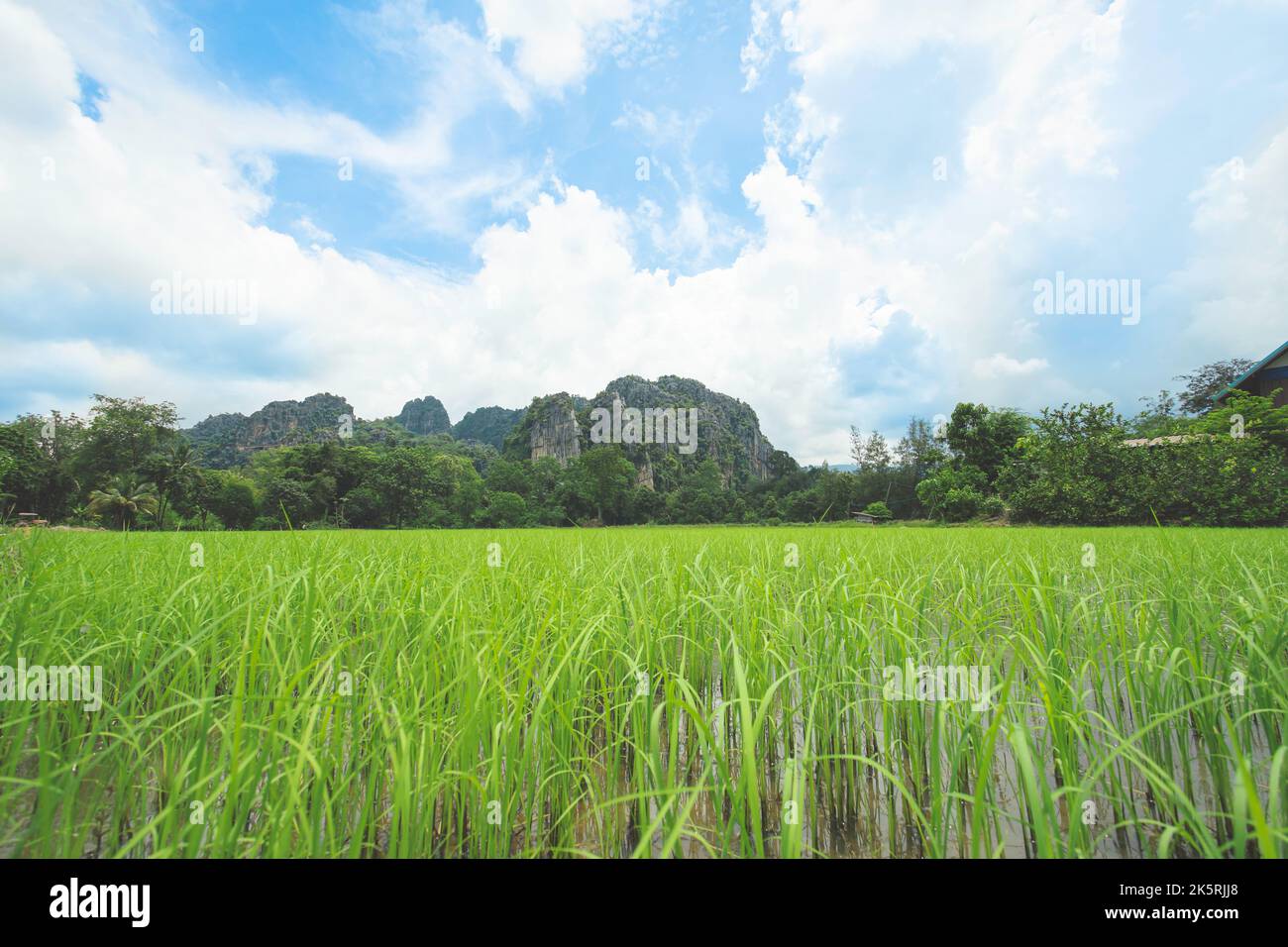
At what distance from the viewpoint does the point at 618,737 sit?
68.5 inches

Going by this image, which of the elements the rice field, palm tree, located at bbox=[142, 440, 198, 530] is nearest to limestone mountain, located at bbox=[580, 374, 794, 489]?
palm tree, located at bbox=[142, 440, 198, 530]

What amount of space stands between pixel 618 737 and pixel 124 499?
33.1 m

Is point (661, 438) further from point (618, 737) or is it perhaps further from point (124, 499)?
point (618, 737)

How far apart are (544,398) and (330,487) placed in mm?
34579

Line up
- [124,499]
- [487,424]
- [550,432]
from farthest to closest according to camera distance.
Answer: [487,424]
[550,432]
[124,499]

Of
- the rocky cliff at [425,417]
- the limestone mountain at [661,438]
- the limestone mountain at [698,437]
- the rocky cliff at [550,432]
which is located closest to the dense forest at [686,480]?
the limestone mountain at [698,437]

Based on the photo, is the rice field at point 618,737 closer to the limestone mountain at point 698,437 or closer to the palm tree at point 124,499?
the palm tree at point 124,499

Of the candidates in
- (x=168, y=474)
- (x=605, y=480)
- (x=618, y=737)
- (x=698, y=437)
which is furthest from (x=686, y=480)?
(x=618, y=737)

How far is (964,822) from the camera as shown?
1.44 meters

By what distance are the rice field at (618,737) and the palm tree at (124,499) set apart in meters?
29.3

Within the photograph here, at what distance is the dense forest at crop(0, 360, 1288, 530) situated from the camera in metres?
14.4

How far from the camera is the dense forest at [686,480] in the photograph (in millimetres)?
14359
